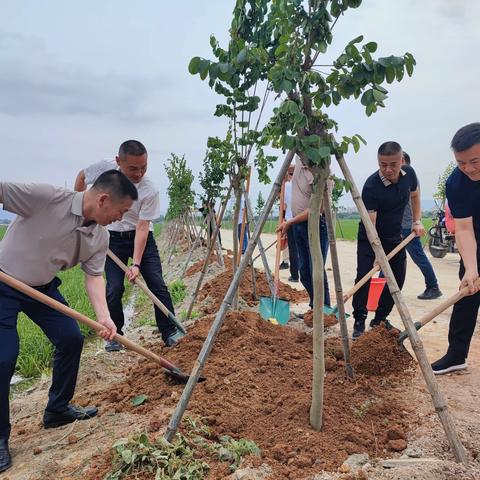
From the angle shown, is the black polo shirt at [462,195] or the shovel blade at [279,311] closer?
the black polo shirt at [462,195]

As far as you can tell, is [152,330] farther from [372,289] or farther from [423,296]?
[423,296]

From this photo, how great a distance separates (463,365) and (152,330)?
3.37 meters

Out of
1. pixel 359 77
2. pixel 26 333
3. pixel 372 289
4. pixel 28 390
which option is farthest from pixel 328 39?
pixel 26 333

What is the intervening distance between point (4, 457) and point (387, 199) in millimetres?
3434

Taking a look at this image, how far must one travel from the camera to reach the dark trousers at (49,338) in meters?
2.64

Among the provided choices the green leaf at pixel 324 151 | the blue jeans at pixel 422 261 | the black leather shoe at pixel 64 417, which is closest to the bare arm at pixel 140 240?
the black leather shoe at pixel 64 417

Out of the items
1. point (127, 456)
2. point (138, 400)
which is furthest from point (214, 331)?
point (138, 400)

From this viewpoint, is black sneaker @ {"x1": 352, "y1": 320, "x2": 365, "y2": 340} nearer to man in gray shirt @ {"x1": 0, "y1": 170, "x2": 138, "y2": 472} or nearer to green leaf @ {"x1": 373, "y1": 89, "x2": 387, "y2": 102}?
man in gray shirt @ {"x1": 0, "y1": 170, "x2": 138, "y2": 472}

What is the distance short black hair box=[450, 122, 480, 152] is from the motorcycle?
8.02 meters

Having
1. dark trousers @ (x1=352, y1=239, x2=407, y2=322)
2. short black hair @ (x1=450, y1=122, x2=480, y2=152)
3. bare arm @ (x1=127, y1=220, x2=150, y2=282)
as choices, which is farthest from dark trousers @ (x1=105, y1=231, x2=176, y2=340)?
short black hair @ (x1=450, y1=122, x2=480, y2=152)

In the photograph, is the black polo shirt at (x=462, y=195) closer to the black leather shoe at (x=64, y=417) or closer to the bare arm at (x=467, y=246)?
the bare arm at (x=467, y=246)

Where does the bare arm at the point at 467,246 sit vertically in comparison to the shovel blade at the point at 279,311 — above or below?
above

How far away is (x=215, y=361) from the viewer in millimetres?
3424

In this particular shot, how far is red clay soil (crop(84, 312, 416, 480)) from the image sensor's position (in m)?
→ 2.46
